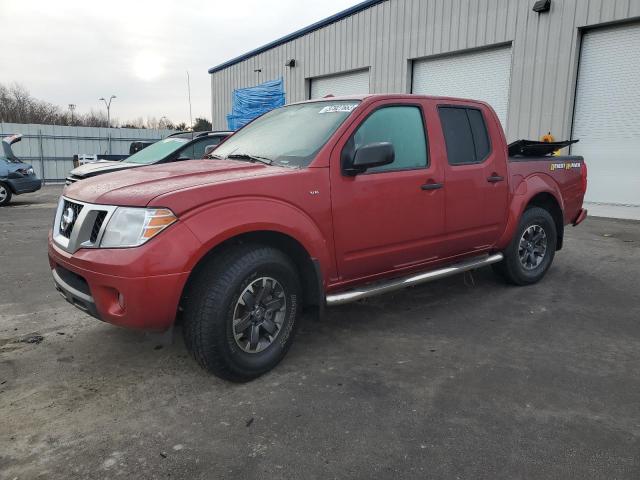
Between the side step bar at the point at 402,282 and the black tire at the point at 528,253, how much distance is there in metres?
0.30

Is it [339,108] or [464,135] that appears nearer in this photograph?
[339,108]

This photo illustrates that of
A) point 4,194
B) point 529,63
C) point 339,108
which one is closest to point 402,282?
point 339,108

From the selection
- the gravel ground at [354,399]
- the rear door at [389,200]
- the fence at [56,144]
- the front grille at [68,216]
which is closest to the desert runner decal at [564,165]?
the gravel ground at [354,399]

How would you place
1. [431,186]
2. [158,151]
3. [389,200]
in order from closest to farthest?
[389,200]
[431,186]
[158,151]

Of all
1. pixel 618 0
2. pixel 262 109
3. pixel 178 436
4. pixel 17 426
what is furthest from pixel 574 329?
pixel 262 109

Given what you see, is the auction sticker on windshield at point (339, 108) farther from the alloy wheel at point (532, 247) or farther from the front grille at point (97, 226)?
the alloy wheel at point (532, 247)

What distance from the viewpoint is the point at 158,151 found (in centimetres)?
903

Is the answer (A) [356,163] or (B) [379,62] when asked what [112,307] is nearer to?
(A) [356,163]

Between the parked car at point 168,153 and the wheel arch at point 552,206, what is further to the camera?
the parked car at point 168,153

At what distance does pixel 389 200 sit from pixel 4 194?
12.6 metres

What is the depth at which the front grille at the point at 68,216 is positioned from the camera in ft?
10.4

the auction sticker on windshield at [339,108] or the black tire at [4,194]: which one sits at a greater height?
the auction sticker on windshield at [339,108]

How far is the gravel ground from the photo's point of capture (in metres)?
2.39

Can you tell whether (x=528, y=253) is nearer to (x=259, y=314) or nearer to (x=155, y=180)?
(x=259, y=314)
